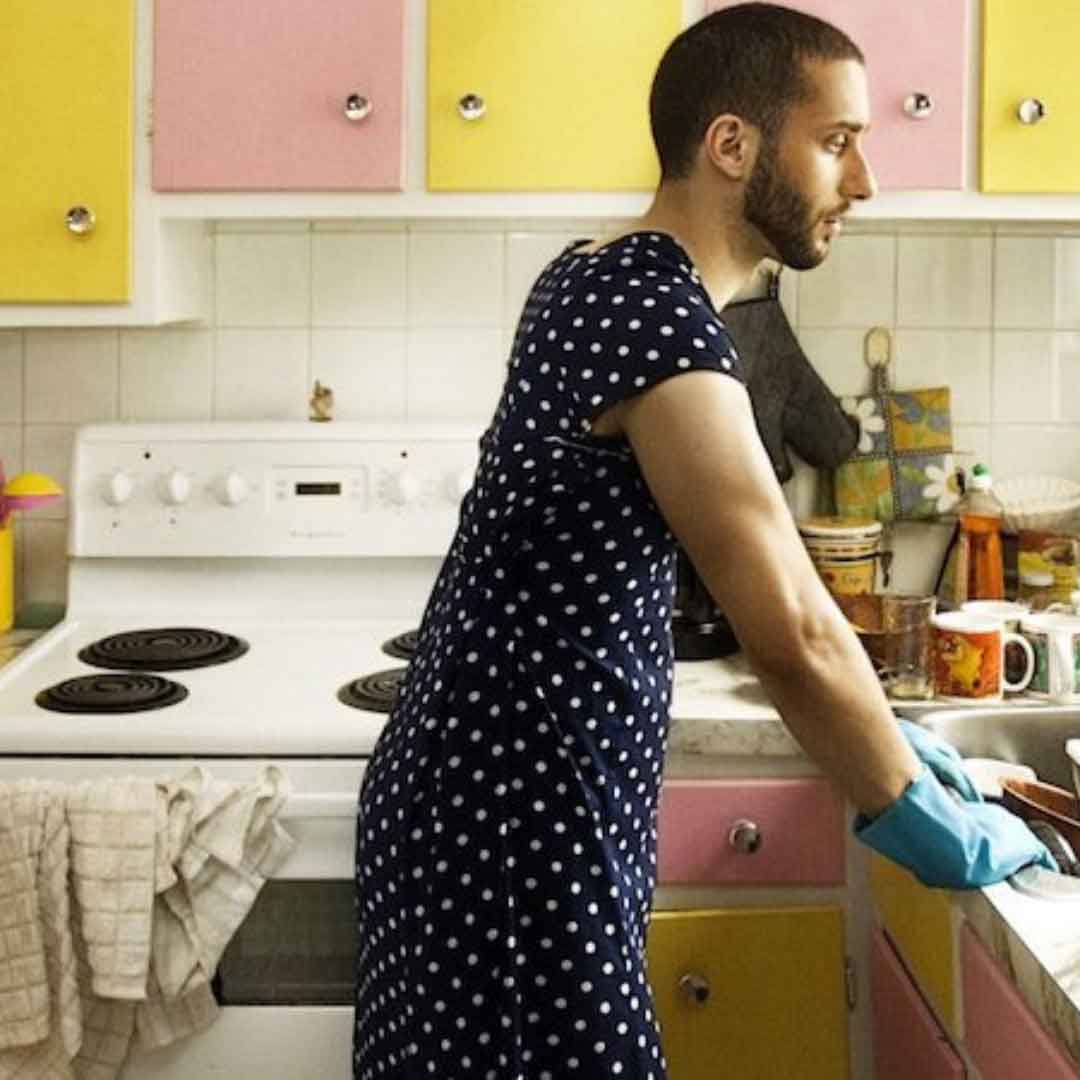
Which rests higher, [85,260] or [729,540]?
[85,260]

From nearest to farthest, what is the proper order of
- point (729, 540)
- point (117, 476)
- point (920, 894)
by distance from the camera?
point (729, 540), point (920, 894), point (117, 476)

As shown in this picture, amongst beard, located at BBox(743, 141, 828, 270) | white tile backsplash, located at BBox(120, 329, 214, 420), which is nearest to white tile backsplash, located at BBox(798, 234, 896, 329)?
white tile backsplash, located at BBox(120, 329, 214, 420)

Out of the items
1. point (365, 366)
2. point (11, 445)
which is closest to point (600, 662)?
point (365, 366)

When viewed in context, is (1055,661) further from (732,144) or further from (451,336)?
(451,336)

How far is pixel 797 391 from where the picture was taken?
244 centimetres

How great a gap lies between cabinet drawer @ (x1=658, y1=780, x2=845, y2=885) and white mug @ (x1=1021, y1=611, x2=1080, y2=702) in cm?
28

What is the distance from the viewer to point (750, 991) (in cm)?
196

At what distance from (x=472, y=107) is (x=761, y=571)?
109cm

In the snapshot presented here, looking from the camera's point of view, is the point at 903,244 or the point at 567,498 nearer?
the point at 567,498

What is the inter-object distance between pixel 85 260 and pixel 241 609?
21.7 inches

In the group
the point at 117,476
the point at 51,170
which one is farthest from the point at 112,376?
the point at 51,170

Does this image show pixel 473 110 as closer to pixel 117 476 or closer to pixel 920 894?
pixel 117 476

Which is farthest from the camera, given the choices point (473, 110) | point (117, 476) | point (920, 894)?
point (117, 476)

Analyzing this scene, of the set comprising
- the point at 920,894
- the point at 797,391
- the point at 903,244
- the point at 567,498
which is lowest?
the point at 920,894
